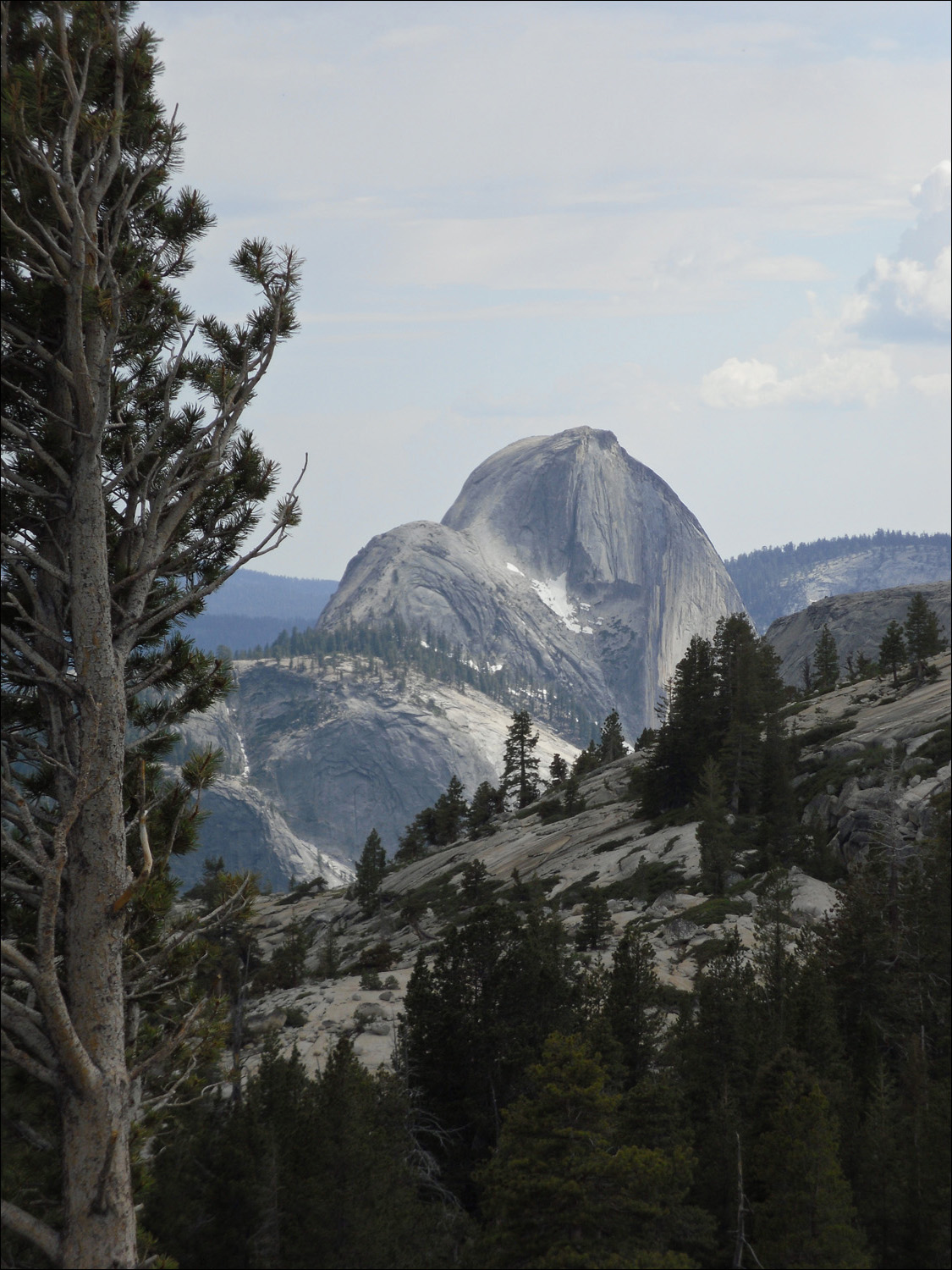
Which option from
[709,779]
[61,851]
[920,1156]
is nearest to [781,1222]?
A: [920,1156]

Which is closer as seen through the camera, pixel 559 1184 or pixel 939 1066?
pixel 559 1184

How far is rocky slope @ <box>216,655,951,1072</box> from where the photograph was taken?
4188 cm

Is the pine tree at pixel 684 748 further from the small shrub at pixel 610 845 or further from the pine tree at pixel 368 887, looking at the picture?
the pine tree at pixel 368 887

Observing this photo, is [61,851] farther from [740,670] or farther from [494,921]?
[740,670]

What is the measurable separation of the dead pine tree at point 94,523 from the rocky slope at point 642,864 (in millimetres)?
28787

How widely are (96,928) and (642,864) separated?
54.4 m

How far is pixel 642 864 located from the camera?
59.5 m

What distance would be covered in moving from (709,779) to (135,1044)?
174 feet

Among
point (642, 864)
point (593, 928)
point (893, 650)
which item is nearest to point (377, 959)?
point (593, 928)

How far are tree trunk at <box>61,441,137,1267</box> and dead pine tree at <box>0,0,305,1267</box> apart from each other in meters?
0.02

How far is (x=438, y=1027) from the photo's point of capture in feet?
92.7

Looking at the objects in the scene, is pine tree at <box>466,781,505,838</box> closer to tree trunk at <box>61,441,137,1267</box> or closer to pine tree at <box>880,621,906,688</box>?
pine tree at <box>880,621,906,688</box>

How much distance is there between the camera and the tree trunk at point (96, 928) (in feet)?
24.3

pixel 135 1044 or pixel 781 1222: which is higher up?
pixel 135 1044
